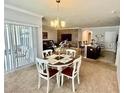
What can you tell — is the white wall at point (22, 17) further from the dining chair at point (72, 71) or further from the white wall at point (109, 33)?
the white wall at point (109, 33)

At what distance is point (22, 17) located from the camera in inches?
164

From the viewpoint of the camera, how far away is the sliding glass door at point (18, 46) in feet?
12.9

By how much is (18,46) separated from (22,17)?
1.22 metres

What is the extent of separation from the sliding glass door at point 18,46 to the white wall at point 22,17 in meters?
0.25

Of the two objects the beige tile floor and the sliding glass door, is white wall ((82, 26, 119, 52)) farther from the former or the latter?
the sliding glass door

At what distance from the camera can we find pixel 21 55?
4723mm

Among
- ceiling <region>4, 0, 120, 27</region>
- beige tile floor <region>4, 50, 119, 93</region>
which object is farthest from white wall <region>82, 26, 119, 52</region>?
beige tile floor <region>4, 50, 119, 93</region>

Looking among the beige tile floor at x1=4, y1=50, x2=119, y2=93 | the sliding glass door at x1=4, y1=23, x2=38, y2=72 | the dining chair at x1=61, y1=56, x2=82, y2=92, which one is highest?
the sliding glass door at x1=4, y1=23, x2=38, y2=72

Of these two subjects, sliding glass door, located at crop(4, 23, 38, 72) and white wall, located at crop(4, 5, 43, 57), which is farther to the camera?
sliding glass door, located at crop(4, 23, 38, 72)

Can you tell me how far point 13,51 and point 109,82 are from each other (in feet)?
12.0

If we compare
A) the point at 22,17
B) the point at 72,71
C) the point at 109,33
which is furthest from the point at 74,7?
the point at 109,33

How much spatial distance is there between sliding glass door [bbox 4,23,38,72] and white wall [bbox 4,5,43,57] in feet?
0.82

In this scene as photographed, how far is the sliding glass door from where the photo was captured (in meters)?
3.93

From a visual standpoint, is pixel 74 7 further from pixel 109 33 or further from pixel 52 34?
pixel 52 34
